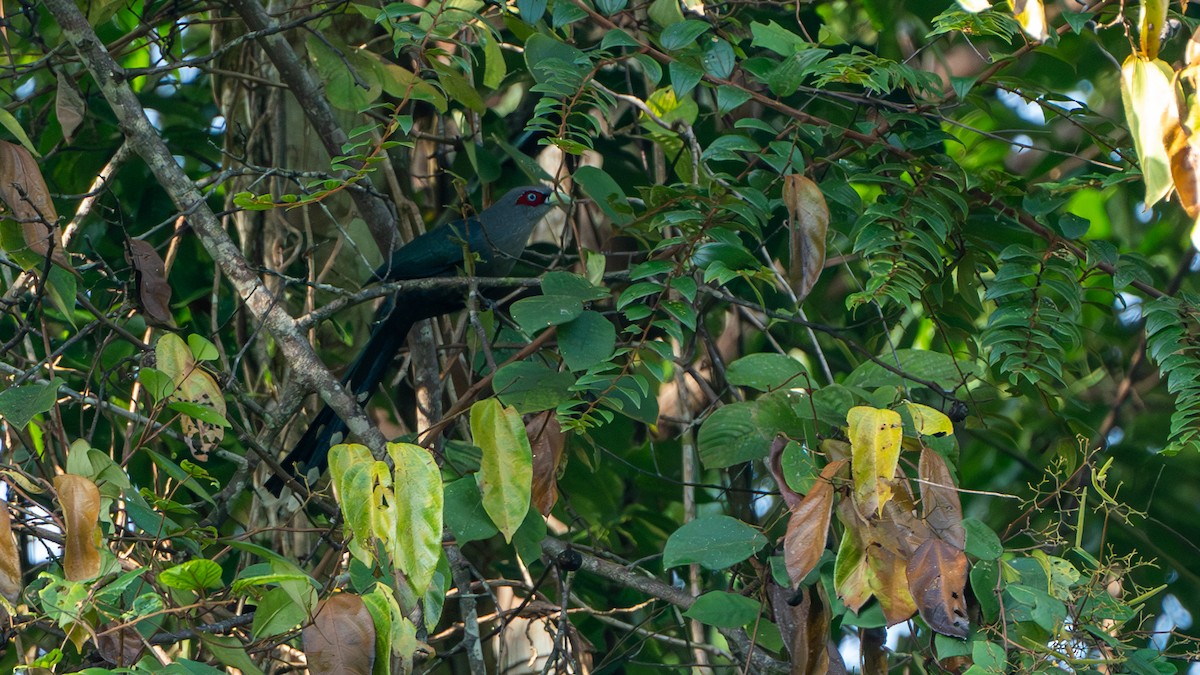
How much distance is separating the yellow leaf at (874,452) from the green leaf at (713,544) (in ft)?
1.17

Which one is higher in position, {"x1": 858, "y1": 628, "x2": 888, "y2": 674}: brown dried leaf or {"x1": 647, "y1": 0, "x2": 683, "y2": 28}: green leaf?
{"x1": 647, "y1": 0, "x2": 683, "y2": 28}: green leaf

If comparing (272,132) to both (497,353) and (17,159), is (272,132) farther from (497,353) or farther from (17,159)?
(17,159)

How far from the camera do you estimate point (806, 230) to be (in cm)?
221

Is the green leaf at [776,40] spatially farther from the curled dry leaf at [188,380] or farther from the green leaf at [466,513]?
the curled dry leaf at [188,380]

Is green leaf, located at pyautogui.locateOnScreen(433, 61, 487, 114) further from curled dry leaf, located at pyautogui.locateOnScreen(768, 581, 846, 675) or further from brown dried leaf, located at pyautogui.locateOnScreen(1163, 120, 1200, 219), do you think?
brown dried leaf, located at pyautogui.locateOnScreen(1163, 120, 1200, 219)

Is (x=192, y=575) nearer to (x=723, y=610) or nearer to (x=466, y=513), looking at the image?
(x=466, y=513)

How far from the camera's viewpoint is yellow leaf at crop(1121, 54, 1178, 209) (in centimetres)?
144

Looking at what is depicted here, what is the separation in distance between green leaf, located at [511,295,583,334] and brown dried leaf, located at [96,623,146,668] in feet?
2.95

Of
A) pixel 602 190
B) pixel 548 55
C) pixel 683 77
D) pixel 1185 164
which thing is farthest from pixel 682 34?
pixel 1185 164

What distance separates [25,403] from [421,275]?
1819mm

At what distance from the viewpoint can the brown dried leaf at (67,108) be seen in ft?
9.43

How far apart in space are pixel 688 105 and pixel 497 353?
0.99 meters

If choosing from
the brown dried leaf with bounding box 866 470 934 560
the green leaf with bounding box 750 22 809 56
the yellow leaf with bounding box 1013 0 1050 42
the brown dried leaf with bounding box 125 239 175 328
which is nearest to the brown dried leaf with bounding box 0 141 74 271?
the brown dried leaf with bounding box 125 239 175 328

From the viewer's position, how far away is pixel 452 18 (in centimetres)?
283
